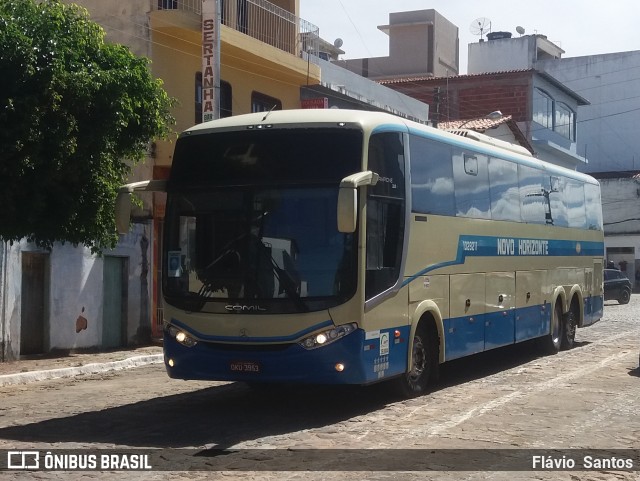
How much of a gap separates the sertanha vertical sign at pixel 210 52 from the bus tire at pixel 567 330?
828 centimetres

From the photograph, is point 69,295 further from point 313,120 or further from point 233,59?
point 313,120

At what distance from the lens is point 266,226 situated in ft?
35.9

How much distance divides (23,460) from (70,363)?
357 inches

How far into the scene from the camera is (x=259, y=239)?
10.9 m

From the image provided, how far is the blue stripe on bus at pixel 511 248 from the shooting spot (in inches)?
551

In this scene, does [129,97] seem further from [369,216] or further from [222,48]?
[222,48]

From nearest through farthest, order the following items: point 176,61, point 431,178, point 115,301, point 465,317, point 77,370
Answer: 1. point 431,178
2. point 465,317
3. point 77,370
4. point 115,301
5. point 176,61

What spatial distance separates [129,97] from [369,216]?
5.43 m

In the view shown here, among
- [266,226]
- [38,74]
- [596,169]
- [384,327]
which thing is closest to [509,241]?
[384,327]

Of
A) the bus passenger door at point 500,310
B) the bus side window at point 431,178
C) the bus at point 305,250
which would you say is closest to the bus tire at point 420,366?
the bus at point 305,250

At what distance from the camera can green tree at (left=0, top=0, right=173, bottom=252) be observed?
13.1 meters

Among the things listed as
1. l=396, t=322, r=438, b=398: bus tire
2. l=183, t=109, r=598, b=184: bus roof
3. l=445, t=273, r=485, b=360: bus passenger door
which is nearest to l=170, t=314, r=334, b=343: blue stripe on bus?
l=396, t=322, r=438, b=398: bus tire

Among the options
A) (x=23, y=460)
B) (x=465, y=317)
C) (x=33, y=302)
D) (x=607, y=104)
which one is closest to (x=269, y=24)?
(x=33, y=302)

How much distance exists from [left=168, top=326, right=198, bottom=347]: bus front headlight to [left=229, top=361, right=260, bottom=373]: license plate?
55 cm
